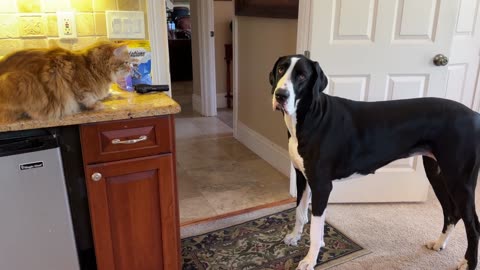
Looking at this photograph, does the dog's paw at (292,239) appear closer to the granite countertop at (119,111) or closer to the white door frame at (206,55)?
the granite countertop at (119,111)

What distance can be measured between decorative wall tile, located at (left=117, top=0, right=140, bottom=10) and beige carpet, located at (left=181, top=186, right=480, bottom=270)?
128cm

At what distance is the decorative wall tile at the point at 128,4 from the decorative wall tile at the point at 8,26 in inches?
17.5

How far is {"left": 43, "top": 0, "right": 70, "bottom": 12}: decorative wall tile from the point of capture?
5.53 feet

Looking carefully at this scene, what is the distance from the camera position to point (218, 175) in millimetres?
3096

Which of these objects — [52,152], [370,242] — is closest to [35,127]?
[52,152]

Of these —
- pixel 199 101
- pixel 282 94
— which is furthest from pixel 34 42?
pixel 199 101

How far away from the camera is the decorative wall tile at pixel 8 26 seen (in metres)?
1.66

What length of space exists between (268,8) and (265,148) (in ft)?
3.80

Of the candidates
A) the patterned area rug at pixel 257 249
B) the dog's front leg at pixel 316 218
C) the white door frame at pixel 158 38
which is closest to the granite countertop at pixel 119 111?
the white door frame at pixel 158 38

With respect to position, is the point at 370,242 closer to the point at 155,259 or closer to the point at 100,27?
the point at 155,259

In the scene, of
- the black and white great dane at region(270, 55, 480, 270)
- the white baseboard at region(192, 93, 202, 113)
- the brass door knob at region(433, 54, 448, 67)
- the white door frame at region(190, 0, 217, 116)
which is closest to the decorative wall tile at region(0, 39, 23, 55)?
the black and white great dane at region(270, 55, 480, 270)

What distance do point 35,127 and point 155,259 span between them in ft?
2.50

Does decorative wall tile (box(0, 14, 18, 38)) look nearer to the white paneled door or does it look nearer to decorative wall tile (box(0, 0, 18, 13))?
decorative wall tile (box(0, 0, 18, 13))

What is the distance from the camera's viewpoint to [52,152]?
1.37 m
